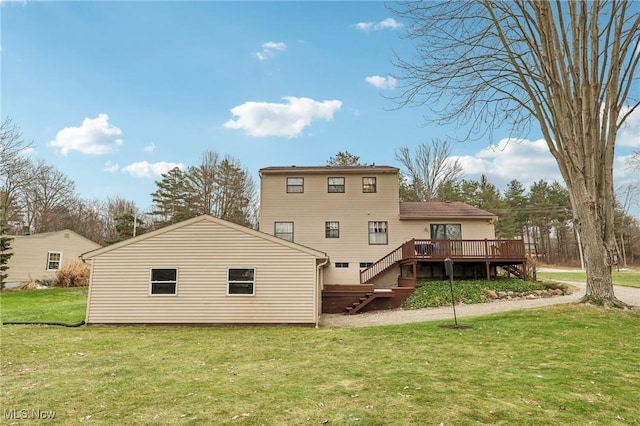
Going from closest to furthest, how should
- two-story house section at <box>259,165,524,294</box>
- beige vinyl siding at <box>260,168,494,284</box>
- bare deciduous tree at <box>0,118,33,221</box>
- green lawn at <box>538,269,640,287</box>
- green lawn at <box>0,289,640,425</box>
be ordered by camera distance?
green lawn at <box>0,289,640,425</box> < two-story house section at <box>259,165,524,294</box> < beige vinyl siding at <box>260,168,494,284</box> < green lawn at <box>538,269,640,287</box> < bare deciduous tree at <box>0,118,33,221</box>

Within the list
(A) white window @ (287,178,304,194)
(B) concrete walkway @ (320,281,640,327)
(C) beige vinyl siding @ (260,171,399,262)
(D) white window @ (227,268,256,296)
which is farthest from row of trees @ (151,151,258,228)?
(D) white window @ (227,268,256,296)

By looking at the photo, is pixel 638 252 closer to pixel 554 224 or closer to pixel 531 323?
pixel 554 224

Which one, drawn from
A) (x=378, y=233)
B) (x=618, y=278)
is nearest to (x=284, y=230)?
(x=378, y=233)

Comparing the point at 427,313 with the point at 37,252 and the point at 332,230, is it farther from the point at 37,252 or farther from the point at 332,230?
the point at 37,252

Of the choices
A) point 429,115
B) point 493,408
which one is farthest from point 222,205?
point 493,408

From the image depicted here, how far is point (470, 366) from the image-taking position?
19.5ft

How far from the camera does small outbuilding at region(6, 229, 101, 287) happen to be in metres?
22.0

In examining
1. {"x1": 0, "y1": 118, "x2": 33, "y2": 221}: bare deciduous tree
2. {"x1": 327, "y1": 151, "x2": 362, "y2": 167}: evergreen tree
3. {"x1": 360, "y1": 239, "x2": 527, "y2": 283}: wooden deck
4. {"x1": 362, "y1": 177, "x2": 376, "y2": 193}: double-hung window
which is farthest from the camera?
{"x1": 327, "y1": 151, "x2": 362, "y2": 167}: evergreen tree

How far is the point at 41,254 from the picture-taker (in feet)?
75.1

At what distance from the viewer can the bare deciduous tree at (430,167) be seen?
31.5 metres

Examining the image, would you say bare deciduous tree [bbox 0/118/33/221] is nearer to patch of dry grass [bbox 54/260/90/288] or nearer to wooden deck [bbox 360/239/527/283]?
patch of dry grass [bbox 54/260/90/288]

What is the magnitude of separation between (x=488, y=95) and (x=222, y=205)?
23024 millimetres

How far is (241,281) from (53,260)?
19127 mm

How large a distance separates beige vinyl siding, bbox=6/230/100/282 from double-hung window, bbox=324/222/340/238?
17.4 metres
